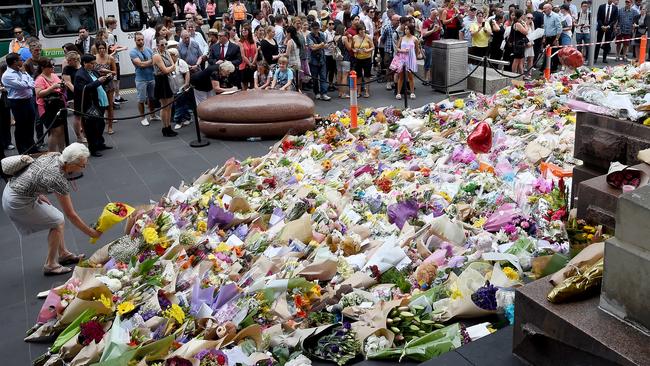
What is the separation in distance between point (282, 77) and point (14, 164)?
23.5ft

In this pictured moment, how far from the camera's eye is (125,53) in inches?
690

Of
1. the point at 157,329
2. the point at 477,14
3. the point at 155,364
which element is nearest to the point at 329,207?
the point at 157,329

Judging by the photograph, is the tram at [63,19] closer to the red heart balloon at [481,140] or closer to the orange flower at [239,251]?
the red heart balloon at [481,140]

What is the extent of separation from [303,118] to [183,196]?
3.71 meters

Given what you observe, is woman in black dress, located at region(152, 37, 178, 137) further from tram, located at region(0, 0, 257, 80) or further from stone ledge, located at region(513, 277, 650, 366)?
stone ledge, located at region(513, 277, 650, 366)

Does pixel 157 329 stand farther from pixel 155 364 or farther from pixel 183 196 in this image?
pixel 183 196

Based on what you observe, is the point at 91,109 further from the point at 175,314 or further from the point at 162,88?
the point at 175,314

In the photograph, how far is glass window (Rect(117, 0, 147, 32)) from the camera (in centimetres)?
1708

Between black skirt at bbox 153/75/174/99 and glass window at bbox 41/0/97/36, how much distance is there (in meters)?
5.59

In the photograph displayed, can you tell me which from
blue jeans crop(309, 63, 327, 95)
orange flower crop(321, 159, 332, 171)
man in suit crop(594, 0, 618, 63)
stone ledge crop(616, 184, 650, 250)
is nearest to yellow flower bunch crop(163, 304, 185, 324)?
stone ledge crop(616, 184, 650, 250)

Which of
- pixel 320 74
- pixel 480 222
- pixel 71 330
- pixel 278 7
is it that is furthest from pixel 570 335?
pixel 278 7

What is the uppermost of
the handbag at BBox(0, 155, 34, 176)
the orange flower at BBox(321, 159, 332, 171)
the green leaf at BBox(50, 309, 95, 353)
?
the handbag at BBox(0, 155, 34, 176)

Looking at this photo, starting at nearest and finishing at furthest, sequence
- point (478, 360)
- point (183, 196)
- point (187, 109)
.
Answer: point (478, 360) < point (183, 196) < point (187, 109)

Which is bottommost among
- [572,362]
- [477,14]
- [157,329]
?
[157,329]
